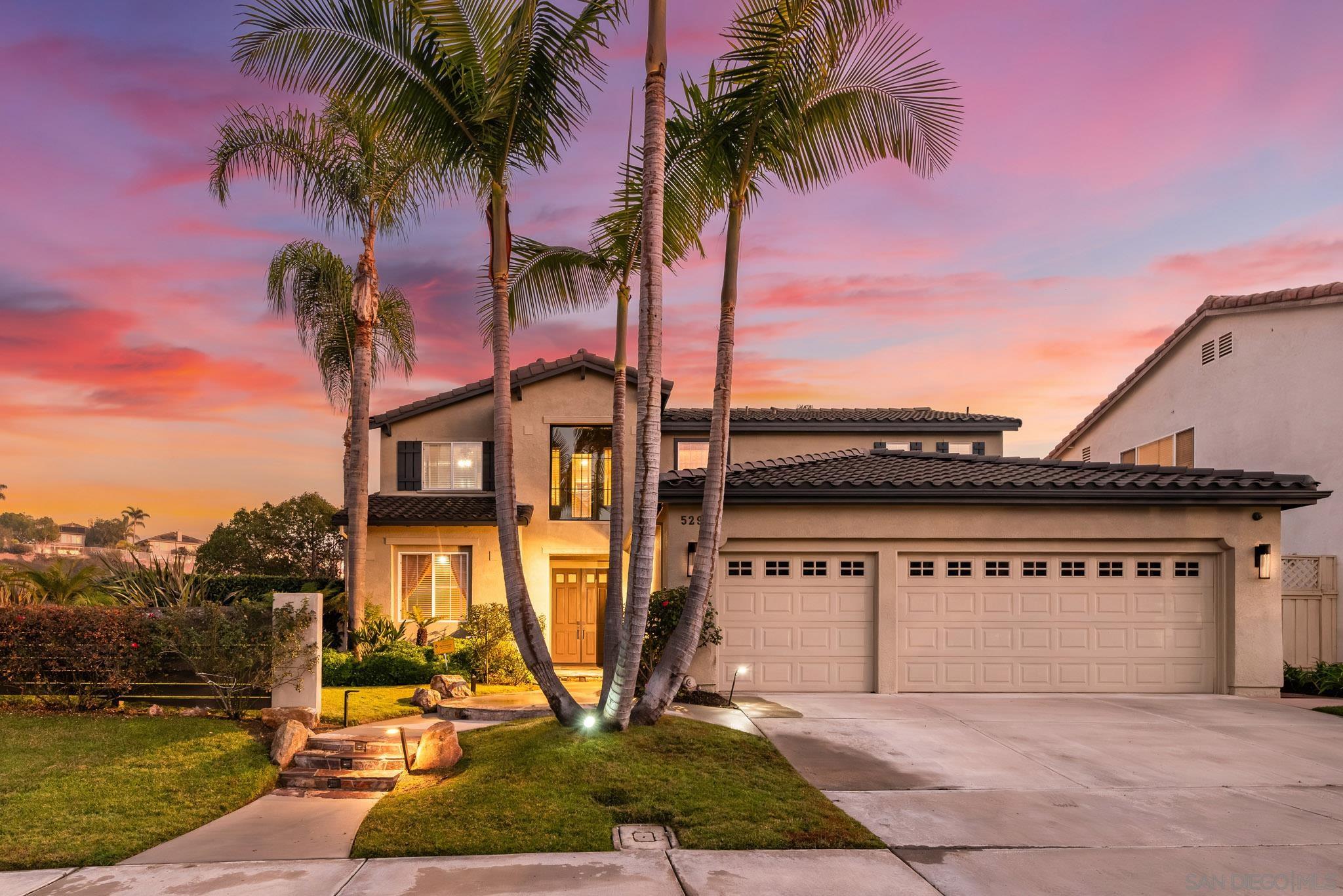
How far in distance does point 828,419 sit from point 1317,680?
12.5m

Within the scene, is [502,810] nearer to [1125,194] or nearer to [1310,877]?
[1310,877]

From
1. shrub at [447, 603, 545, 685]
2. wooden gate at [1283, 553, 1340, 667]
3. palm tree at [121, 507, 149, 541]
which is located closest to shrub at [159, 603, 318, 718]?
shrub at [447, 603, 545, 685]

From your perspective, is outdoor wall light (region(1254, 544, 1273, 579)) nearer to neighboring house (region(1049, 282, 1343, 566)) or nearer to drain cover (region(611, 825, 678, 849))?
neighboring house (region(1049, 282, 1343, 566))

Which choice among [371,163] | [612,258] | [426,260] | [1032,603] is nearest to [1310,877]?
[1032,603]

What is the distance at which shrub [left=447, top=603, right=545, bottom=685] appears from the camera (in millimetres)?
14352

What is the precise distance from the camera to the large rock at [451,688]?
1228cm

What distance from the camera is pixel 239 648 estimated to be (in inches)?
382

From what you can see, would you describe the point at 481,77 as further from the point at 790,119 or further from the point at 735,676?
the point at 735,676

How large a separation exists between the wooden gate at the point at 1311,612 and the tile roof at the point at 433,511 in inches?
611

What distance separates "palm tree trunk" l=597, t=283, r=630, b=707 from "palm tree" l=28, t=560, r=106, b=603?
12.0 m

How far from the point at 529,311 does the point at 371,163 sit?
7.40 m

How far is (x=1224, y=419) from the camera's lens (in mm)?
18266

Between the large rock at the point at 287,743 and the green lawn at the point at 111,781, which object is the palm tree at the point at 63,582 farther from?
the large rock at the point at 287,743

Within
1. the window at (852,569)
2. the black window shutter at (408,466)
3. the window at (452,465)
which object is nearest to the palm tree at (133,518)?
the black window shutter at (408,466)
